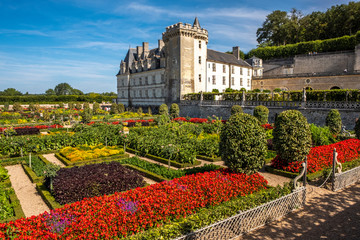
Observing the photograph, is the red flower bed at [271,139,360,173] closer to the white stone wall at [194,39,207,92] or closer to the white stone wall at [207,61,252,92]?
the white stone wall at [194,39,207,92]

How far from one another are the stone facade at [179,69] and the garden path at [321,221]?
106 ft

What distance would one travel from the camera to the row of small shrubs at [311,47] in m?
47.5

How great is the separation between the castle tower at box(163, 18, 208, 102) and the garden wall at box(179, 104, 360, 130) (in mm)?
3454

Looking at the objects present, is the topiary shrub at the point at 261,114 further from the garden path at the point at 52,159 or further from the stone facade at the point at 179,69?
the garden path at the point at 52,159

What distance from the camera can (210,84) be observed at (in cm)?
4350

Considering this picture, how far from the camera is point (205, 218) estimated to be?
631cm

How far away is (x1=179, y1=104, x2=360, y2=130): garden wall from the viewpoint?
23031 millimetres

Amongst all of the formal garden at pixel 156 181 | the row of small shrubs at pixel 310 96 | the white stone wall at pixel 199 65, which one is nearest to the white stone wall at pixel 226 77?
the white stone wall at pixel 199 65

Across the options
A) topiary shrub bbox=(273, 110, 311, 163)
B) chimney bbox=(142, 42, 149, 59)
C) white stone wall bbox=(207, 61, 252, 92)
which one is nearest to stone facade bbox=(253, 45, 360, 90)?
white stone wall bbox=(207, 61, 252, 92)

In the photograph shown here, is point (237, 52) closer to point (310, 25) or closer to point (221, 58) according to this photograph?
point (221, 58)

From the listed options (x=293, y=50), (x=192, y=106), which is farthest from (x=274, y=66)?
(x=192, y=106)

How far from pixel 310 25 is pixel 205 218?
208 feet

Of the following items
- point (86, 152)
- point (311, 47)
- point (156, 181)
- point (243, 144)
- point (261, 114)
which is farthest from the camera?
point (311, 47)

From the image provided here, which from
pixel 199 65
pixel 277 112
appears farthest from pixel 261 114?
pixel 199 65
